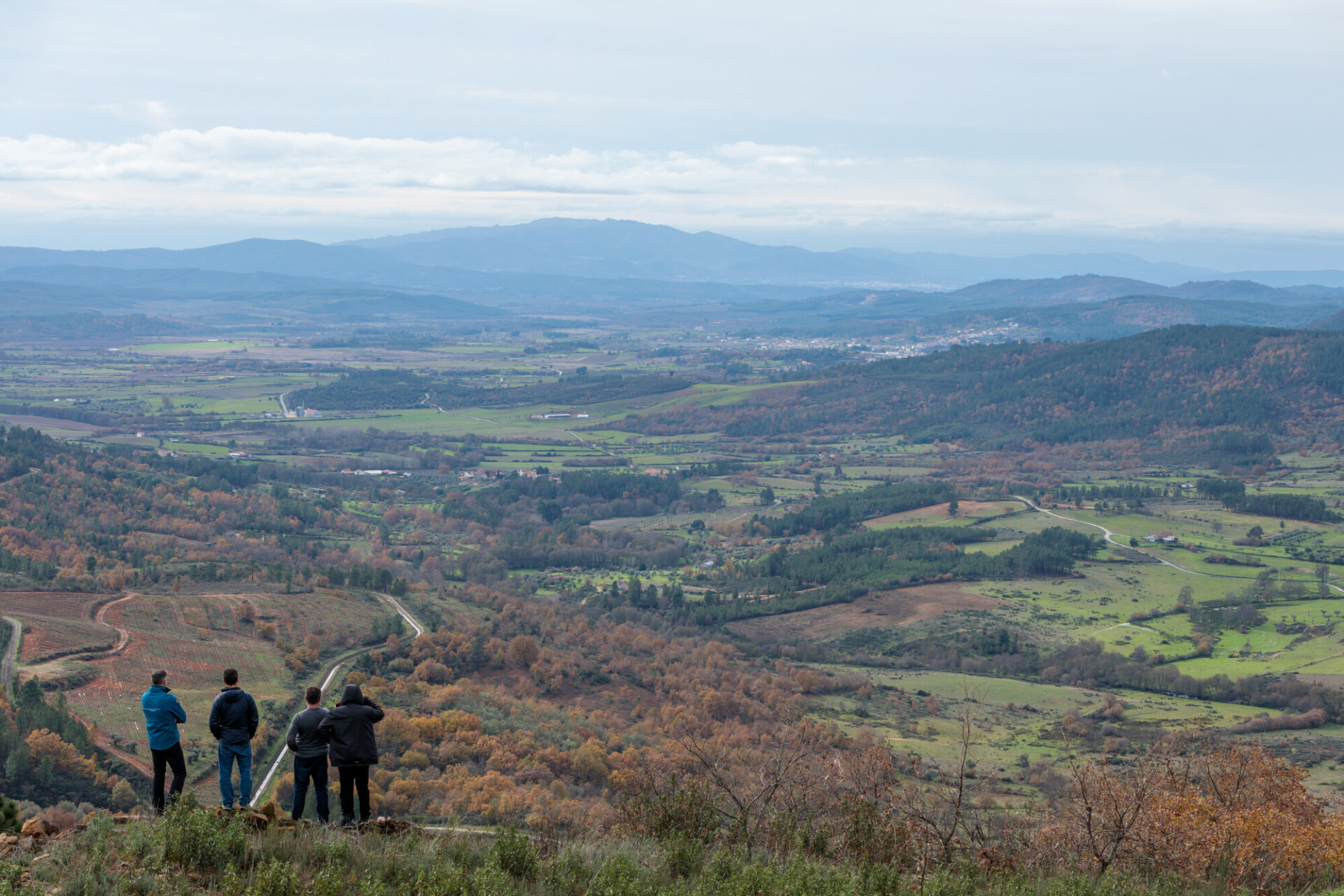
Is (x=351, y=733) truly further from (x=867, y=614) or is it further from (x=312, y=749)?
(x=867, y=614)

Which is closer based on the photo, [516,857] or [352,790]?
[516,857]

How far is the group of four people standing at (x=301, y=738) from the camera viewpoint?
584 inches

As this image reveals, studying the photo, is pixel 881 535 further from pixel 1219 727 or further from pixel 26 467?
pixel 26 467

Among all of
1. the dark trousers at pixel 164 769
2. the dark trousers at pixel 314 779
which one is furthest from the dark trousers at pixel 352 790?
the dark trousers at pixel 164 769

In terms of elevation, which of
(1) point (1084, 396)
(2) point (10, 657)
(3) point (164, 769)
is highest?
(3) point (164, 769)

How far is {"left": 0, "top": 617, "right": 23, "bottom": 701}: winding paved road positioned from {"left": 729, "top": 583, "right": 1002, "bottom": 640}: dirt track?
4692 centimetres

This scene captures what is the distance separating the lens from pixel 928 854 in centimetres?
1650

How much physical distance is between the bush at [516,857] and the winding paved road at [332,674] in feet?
15.1

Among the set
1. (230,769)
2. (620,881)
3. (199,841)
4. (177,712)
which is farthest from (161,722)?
(620,881)

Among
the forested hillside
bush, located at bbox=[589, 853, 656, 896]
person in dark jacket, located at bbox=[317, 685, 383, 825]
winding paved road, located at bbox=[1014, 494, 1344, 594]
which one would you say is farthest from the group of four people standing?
the forested hillside

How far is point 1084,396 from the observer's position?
176 metres

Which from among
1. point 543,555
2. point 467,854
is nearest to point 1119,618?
point 543,555

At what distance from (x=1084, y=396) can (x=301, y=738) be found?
180m

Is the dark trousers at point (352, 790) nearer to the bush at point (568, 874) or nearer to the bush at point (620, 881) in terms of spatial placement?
the bush at point (568, 874)
